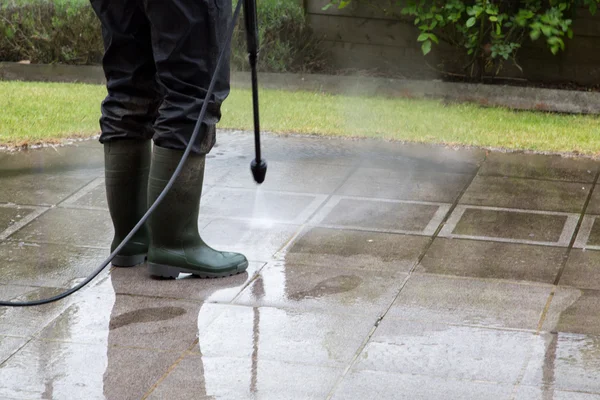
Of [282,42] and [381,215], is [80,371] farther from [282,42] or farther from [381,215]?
[282,42]

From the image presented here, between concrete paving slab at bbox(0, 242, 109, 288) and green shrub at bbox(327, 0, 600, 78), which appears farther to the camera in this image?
green shrub at bbox(327, 0, 600, 78)

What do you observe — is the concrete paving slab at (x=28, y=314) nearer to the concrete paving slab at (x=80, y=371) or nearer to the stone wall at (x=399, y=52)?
the concrete paving slab at (x=80, y=371)

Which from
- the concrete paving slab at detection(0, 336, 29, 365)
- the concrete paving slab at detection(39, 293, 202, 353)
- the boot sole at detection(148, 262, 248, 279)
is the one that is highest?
the concrete paving slab at detection(0, 336, 29, 365)

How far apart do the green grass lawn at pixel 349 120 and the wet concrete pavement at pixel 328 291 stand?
0.85 m

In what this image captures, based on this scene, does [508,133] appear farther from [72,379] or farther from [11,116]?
[72,379]

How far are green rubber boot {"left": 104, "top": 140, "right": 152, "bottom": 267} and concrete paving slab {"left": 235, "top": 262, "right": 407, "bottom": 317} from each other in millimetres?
556

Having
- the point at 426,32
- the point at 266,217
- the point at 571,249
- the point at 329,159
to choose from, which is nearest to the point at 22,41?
the point at 426,32

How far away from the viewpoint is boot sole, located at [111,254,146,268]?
3941mm

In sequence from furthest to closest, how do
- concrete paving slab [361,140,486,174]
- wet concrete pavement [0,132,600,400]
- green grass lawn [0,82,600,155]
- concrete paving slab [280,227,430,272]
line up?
1. green grass lawn [0,82,600,155]
2. concrete paving slab [361,140,486,174]
3. concrete paving slab [280,227,430,272]
4. wet concrete pavement [0,132,600,400]

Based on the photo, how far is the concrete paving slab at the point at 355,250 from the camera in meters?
3.96

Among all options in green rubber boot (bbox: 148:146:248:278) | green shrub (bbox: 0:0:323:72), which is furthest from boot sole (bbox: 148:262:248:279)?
green shrub (bbox: 0:0:323:72)

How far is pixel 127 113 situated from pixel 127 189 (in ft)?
1.03

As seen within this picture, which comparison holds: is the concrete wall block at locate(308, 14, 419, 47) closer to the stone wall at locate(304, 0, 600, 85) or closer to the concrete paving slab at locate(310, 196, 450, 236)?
the stone wall at locate(304, 0, 600, 85)

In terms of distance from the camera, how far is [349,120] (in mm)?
7230
